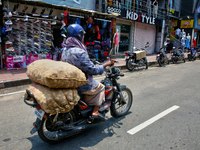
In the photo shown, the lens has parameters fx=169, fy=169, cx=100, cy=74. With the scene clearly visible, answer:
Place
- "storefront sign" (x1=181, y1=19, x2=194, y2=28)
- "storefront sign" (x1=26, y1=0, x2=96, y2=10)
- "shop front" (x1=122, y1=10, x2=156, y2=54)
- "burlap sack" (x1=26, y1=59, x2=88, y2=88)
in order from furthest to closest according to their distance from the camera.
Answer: "storefront sign" (x1=181, y1=19, x2=194, y2=28), "shop front" (x1=122, y1=10, x2=156, y2=54), "storefront sign" (x1=26, y1=0, x2=96, y2=10), "burlap sack" (x1=26, y1=59, x2=88, y2=88)

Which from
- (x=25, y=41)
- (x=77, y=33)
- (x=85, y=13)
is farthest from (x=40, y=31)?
(x=77, y=33)

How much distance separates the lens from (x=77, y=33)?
8.61 feet

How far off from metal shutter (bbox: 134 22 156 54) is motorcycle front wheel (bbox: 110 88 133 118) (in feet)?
41.8

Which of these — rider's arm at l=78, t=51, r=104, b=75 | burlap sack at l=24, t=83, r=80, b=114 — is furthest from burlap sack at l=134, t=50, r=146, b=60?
burlap sack at l=24, t=83, r=80, b=114

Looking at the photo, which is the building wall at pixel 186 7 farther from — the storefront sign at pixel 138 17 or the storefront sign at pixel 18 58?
the storefront sign at pixel 18 58

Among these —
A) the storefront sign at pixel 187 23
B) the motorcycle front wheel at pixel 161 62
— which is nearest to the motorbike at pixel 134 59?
the motorcycle front wheel at pixel 161 62

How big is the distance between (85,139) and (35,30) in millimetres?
7499

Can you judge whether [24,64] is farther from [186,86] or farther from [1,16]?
[186,86]

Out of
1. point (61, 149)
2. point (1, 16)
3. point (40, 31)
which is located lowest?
point (61, 149)

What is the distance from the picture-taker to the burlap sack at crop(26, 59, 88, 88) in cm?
205

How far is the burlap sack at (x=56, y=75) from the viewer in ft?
6.74

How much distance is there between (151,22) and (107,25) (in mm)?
6484

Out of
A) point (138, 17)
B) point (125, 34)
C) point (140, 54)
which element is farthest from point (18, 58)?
point (138, 17)

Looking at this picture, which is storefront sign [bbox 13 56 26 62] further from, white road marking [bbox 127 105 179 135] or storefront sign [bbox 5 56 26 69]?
white road marking [bbox 127 105 179 135]
